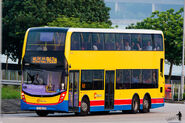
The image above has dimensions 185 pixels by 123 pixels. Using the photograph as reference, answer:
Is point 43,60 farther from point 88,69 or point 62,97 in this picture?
point 88,69

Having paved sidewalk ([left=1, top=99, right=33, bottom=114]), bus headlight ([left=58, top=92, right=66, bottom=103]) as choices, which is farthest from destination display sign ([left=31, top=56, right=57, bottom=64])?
paved sidewalk ([left=1, top=99, right=33, bottom=114])

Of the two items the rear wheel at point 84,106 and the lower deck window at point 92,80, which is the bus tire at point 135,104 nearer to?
the lower deck window at point 92,80

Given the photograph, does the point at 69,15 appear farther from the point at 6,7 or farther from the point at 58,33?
the point at 58,33

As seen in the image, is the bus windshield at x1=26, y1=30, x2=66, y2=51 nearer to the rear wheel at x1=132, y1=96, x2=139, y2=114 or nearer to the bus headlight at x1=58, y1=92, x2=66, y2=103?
the bus headlight at x1=58, y1=92, x2=66, y2=103

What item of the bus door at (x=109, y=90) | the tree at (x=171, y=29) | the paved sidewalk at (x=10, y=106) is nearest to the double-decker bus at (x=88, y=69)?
the bus door at (x=109, y=90)

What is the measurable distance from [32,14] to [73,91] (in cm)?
3070

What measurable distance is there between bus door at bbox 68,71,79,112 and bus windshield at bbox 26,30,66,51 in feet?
4.26

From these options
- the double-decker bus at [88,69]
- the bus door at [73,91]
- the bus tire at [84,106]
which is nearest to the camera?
the double-decker bus at [88,69]

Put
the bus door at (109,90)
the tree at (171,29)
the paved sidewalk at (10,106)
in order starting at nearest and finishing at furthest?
the bus door at (109,90)
the paved sidewalk at (10,106)
the tree at (171,29)

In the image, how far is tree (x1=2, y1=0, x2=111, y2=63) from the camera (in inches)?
2173

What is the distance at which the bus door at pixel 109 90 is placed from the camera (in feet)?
91.5

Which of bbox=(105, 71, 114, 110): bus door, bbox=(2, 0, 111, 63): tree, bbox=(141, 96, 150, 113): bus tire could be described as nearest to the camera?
bbox=(105, 71, 114, 110): bus door

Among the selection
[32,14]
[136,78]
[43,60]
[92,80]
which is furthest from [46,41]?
[32,14]

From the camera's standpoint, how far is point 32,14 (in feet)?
183
